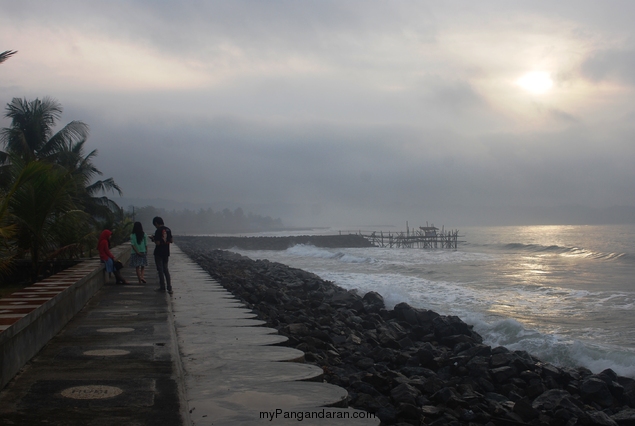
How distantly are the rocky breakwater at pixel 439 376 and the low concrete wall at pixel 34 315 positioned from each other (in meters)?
2.90

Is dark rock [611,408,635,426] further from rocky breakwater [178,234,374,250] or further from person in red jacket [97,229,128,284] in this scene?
rocky breakwater [178,234,374,250]

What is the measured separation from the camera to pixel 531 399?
6.74 m

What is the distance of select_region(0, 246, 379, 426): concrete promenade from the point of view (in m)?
3.71

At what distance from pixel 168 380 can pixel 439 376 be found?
4.24 meters

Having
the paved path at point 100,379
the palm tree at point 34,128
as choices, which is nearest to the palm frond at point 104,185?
the palm tree at point 34,128

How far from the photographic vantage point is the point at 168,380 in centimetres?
447

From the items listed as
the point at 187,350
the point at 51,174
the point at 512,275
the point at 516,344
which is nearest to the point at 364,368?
the point at 187,350

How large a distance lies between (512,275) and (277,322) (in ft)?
72.2

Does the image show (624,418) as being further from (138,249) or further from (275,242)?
(275,242)

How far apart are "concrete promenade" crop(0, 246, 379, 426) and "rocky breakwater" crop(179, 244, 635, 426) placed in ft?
2.82

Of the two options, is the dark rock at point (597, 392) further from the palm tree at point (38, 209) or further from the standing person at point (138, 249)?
the palm tree at point (38, 209)

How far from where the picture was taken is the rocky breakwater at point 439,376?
5520 millimetres

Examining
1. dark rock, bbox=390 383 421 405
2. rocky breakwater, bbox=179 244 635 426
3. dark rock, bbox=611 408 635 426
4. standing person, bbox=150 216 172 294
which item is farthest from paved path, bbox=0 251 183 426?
dark rock, bbox=611 408 635 426

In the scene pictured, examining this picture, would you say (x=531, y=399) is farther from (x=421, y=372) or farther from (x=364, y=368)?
(x=364, y=368)
